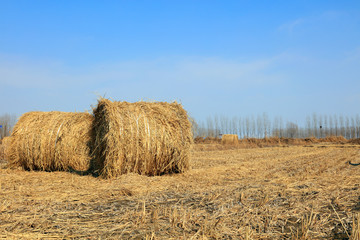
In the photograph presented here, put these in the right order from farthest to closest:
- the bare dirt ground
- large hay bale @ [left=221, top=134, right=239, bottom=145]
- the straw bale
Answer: large hay bale @ [left=221, top=134, right=239, bottom=145] → the straw bale → the bare dirt ground

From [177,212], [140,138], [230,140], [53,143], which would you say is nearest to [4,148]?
[53,143]

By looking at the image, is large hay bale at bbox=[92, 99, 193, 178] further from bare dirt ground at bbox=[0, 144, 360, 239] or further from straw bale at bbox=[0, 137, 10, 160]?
straw bale at bbox=[0, 137, 10, 160]

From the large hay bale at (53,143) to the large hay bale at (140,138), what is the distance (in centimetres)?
58

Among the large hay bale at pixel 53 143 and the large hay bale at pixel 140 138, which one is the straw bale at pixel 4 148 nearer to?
the large hay bale at pixel 53 143

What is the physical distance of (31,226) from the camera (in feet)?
11.8

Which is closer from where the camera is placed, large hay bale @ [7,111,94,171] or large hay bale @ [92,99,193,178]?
large hay bale @ [92,99,193,178]

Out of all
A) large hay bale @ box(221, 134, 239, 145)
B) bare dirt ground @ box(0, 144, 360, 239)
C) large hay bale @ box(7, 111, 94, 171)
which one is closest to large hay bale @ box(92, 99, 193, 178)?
large hay bale @ box(7, 111, 94, 171)

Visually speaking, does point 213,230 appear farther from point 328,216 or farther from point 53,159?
point 53,159

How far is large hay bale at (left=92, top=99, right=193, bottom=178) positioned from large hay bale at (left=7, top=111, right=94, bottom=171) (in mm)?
585

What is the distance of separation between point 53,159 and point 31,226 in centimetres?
585

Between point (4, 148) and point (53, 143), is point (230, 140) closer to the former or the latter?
point (4, 148)

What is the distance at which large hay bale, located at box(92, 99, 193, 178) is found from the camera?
24.9 feet

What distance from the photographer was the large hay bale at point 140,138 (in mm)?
7590

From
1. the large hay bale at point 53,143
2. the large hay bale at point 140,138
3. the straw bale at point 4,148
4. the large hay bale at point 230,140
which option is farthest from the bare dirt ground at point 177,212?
the large hay bale at point 230,140
